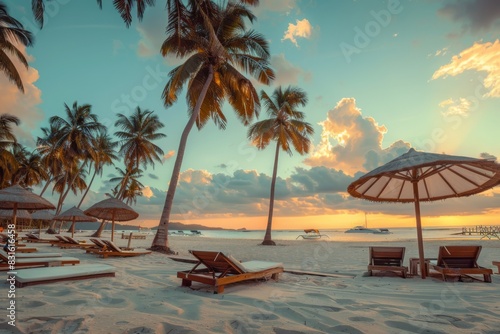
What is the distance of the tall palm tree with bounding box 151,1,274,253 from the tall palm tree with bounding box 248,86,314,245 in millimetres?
5256

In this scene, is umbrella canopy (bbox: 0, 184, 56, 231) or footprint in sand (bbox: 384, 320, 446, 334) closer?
footprint in sand (bbox: 384, 320, 446, 334)

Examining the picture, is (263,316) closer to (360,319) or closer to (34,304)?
(360,319)

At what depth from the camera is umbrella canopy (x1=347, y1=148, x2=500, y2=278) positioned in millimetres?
5016

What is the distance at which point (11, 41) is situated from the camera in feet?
45.0

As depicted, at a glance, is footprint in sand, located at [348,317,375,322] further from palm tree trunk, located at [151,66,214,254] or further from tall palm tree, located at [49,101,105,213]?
tall palm tree, located at [49,101,105,213]

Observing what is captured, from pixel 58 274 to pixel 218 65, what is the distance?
11.4m

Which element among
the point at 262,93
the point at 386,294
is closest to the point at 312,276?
the point at 386,294

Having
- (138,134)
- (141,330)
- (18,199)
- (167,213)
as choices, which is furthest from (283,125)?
(141,330)

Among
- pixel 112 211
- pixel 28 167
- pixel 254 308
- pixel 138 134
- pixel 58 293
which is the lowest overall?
pixel 58 293

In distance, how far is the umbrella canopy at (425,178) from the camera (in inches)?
197

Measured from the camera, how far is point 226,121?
1584 centimetres

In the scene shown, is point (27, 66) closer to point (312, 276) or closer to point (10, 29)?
point (10, 29)

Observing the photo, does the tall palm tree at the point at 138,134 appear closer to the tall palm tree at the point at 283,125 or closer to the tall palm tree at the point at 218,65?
the tall palm tree at the point at 283,125

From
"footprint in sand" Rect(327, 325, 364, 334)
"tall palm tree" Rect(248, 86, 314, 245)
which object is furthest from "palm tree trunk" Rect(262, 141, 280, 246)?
"footprint in sand" Rect(327, 325, 364, 334)
